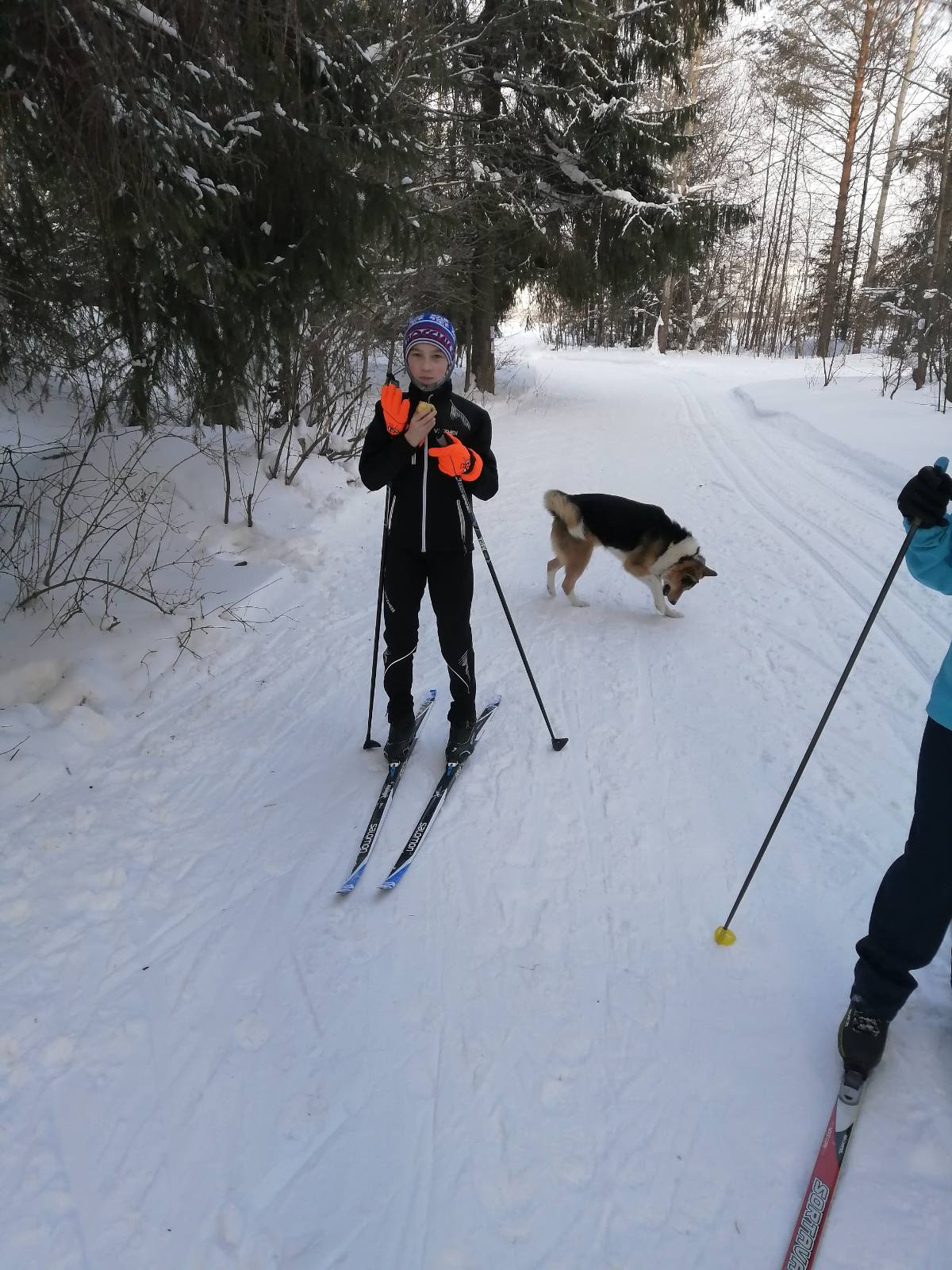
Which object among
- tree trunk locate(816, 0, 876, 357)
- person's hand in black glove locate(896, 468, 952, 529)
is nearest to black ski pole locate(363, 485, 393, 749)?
person's hand in black glove locate(896, 468, 952, 529)

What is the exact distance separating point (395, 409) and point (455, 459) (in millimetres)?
353

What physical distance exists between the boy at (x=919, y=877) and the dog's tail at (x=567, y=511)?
3435mm

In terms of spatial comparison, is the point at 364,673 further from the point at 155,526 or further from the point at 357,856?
the point at 155,526

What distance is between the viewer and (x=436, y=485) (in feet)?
11.2

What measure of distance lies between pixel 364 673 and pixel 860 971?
3.34m

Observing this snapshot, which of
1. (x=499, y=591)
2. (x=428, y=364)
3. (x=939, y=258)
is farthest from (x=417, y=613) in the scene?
(x=939, y=258)

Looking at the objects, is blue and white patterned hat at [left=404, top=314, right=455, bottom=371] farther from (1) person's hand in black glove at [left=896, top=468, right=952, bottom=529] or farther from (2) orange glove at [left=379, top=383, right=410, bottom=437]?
(1) person's hand in black glove at [left=896, top=468, right=952, bottom=529]

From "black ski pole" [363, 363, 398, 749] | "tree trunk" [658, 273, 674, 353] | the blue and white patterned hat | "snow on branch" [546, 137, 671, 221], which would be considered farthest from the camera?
"tree trunk" [658, 273, 674, 353]

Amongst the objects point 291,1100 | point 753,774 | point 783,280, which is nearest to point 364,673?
point 753,774

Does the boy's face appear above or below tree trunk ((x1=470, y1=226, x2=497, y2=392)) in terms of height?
below

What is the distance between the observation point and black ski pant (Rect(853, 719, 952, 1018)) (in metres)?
2.01

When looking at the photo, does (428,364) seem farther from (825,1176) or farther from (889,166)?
(889,166)

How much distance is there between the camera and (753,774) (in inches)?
144

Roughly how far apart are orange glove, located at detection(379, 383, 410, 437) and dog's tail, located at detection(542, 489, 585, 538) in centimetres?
248
